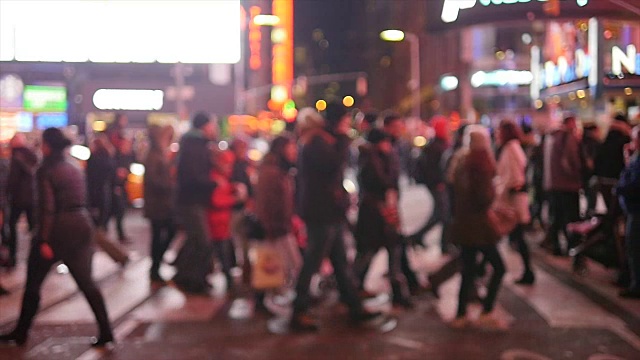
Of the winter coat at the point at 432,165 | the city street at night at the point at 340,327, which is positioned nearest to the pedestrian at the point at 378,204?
the city street at night at the point at 340,327

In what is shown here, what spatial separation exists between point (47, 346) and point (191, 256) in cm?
272

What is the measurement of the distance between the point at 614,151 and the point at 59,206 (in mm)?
7483

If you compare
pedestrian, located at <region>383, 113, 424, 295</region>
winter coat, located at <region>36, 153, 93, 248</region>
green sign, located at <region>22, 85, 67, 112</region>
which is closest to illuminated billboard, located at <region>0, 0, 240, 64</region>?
pedestrian, located at <region>383, 113, 424, 295</region>

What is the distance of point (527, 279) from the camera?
406 inches

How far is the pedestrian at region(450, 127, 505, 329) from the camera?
7.89 m

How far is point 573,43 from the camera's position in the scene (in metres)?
20.5

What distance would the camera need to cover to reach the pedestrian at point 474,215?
7891 millimetres

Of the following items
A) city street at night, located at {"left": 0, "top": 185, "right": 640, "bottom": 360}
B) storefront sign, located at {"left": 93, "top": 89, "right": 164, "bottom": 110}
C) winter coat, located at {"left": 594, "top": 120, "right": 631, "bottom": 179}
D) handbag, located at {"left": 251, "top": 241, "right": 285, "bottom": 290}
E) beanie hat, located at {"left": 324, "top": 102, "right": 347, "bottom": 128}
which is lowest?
city street at night, located at {"left": 0, "top": 185, "right": 640, "bottom": 360}

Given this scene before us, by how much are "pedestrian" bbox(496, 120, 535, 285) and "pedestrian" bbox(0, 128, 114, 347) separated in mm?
4944

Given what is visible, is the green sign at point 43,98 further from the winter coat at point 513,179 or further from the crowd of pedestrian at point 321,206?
the winter coat at point 513,179

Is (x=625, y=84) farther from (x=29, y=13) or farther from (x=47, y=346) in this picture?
(x=47, y=346)

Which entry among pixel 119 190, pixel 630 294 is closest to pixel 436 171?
pixel 630 294

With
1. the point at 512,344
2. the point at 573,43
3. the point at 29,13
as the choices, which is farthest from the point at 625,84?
the point at 29,13

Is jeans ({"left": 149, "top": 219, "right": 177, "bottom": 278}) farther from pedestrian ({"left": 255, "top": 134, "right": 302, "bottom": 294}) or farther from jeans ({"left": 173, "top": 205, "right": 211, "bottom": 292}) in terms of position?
pedestrian ({"left": 255, "top": 134, "right": 302, "bottom": 294})
